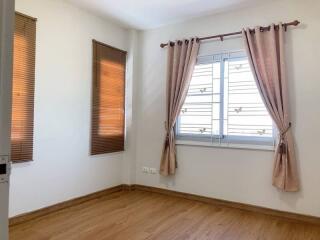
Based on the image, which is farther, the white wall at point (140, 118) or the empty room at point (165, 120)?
the white wall at point (140, 118)

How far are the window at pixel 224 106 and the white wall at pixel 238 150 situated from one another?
0.61 ft

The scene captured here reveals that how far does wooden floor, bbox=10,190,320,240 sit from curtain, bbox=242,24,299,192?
0.52 m

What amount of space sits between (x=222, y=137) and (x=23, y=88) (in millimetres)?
2495

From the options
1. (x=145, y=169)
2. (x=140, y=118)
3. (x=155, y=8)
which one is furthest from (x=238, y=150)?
(x=155, y=8)

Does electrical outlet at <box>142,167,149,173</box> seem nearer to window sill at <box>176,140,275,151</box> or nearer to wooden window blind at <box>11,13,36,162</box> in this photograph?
window sill at <box>176,140,275,151</box>

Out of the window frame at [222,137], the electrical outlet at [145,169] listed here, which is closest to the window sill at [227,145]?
the window frame at [222,137]

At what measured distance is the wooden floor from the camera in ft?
8.61

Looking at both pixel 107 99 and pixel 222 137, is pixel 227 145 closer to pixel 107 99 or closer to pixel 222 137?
pixel 222 137

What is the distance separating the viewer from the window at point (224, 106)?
3338 mm

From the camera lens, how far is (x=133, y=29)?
14.0 feet

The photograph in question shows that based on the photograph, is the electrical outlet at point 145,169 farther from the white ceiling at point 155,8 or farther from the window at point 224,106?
the white ceiling at point 155,8

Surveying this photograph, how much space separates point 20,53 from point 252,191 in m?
3.14

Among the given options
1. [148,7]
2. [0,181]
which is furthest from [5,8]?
[148,7]

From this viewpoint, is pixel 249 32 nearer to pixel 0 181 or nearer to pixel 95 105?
pixel 95 105
